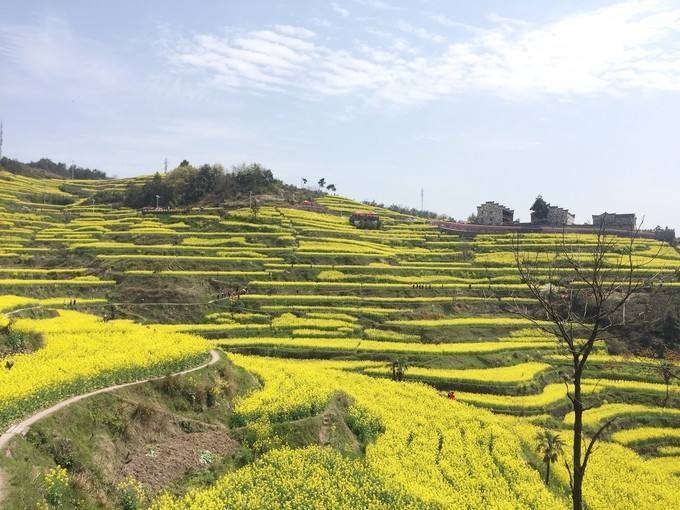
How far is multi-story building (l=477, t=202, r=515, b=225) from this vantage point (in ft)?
324

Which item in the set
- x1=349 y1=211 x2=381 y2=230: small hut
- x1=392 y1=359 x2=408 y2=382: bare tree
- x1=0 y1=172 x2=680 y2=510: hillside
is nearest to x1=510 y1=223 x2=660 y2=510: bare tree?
x1=0 y1=172 x2=680 y2=510: hillside

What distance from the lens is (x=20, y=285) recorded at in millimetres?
49938

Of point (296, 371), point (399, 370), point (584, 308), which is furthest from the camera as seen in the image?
point (399, 370)

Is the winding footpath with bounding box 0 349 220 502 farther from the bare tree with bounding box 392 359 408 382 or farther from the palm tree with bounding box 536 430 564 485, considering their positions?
the bare tree with bounding box 392 359 408 382

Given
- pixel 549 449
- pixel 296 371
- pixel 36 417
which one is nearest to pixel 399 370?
pixel 296 371

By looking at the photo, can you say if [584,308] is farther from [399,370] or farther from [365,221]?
[365,221]

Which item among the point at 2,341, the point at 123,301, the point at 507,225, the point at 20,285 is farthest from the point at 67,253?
the point at 507,225

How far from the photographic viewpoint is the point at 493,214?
99.7 meters

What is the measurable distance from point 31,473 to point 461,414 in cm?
2267

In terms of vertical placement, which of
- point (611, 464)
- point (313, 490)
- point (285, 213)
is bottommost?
point (611, 464)

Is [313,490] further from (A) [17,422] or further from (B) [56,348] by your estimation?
(B) [56,348]

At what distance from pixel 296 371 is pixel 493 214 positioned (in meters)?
77.1

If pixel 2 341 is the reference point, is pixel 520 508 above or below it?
below

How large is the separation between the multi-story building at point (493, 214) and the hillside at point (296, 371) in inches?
713
